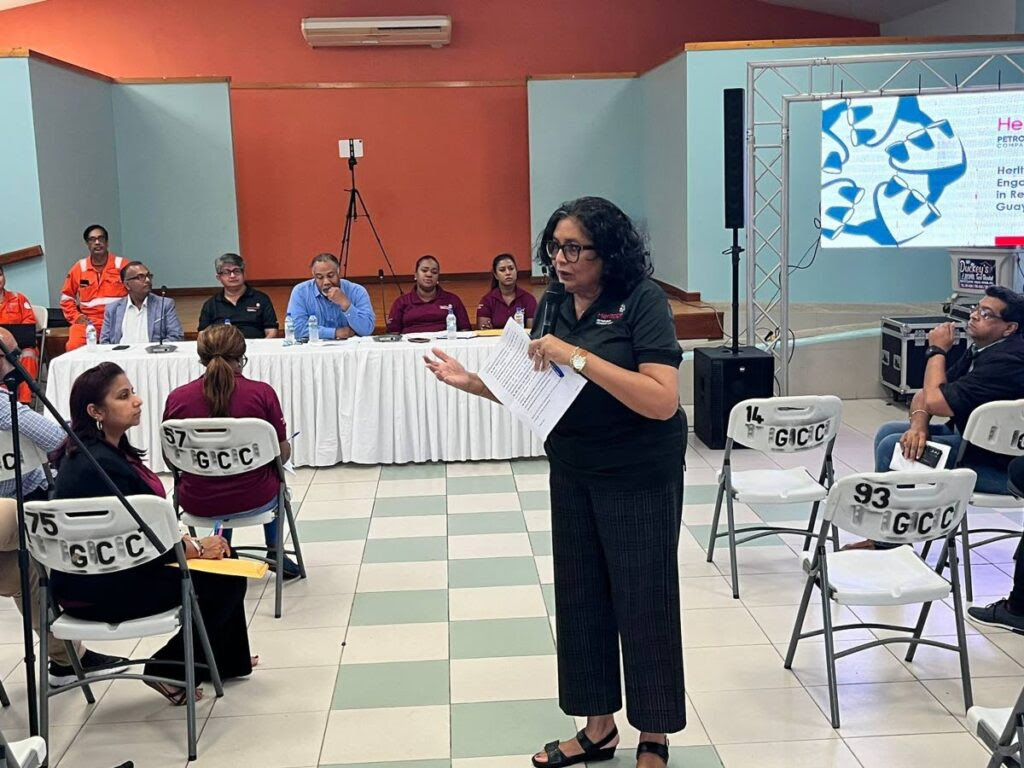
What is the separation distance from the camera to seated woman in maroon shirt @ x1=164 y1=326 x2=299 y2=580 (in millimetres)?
3904

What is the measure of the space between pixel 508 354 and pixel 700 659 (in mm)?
1459

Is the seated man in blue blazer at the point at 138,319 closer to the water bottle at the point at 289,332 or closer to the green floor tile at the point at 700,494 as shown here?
the water bottle at the point at 289,332

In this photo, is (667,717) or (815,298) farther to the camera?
(815,298)

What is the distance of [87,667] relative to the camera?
3.39m

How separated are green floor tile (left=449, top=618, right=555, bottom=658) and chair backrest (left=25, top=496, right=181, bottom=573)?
117 cm

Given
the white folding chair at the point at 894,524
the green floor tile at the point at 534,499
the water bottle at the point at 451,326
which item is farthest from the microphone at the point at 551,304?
the water bottle at the point at 451,326

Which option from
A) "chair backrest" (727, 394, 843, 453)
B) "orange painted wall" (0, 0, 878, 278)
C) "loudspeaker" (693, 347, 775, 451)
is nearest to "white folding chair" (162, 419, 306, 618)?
"chair backrest" (727, 394, 843, 453)

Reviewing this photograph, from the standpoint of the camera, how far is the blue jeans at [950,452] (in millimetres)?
3929

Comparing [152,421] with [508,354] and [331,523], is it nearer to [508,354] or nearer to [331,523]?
[331,523]

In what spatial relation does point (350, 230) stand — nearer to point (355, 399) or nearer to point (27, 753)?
point (355, 399)

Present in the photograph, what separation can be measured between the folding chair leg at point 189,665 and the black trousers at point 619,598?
1.03m

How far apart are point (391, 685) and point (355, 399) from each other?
2868 mm

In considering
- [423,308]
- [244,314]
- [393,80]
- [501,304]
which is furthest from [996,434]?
[393,80]

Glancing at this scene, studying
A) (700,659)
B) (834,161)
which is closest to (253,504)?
(700,659)
